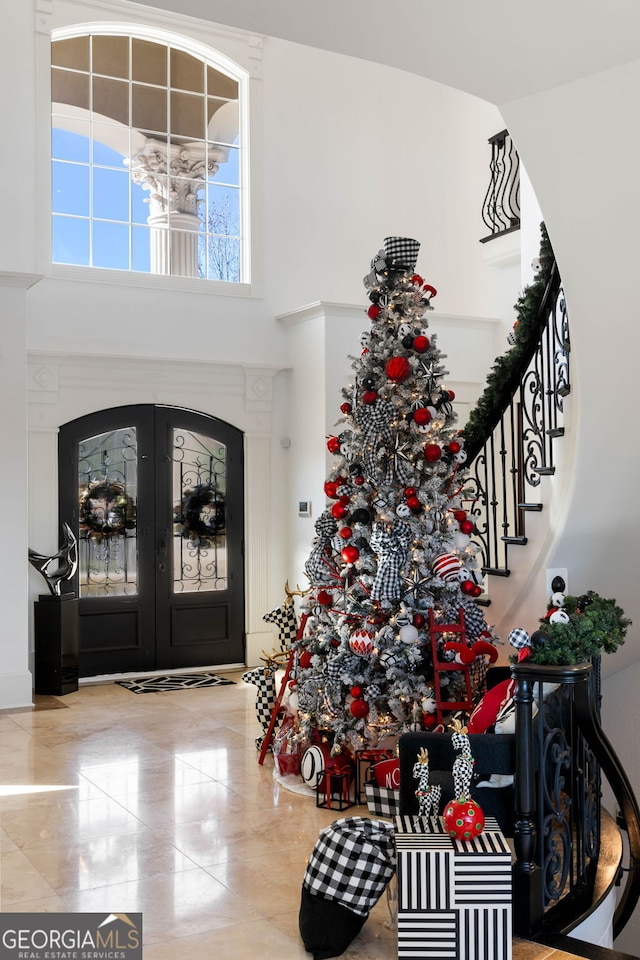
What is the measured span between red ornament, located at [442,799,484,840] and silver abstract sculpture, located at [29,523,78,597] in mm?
5057

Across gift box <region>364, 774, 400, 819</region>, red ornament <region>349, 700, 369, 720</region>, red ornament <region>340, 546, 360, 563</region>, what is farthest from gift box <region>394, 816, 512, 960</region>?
red ornament <region>340, 546, 360, 563</region>

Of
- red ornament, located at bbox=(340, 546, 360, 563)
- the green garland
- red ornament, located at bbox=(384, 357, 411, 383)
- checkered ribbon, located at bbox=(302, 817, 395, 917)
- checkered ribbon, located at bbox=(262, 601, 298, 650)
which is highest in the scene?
red ornament, located at bbox=(384, 357, 411, 383)

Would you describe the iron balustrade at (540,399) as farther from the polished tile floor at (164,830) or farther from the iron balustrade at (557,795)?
the polished tile floor at (164,830)

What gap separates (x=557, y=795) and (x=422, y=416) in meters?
2.38

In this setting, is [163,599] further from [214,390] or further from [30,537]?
[214,390]

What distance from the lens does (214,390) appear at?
8.89 meters

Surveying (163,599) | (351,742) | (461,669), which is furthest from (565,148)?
(163,599)

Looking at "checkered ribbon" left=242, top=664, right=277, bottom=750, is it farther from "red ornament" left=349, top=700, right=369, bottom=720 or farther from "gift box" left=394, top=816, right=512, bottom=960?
"gift box" left=394, top=816, right=512, bottom=960

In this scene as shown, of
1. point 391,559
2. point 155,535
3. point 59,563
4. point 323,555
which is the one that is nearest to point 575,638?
point 391,559

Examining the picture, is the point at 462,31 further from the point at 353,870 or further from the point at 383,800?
the point at 383,800

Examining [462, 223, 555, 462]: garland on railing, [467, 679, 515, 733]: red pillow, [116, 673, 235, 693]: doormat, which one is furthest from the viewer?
[116, 673, 235, 693]: doormat

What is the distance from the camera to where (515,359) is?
5504mm

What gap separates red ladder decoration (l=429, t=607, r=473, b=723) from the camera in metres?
5.14

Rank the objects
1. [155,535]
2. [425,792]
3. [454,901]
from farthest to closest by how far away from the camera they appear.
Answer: [155,535], [425,792], [454,901]
